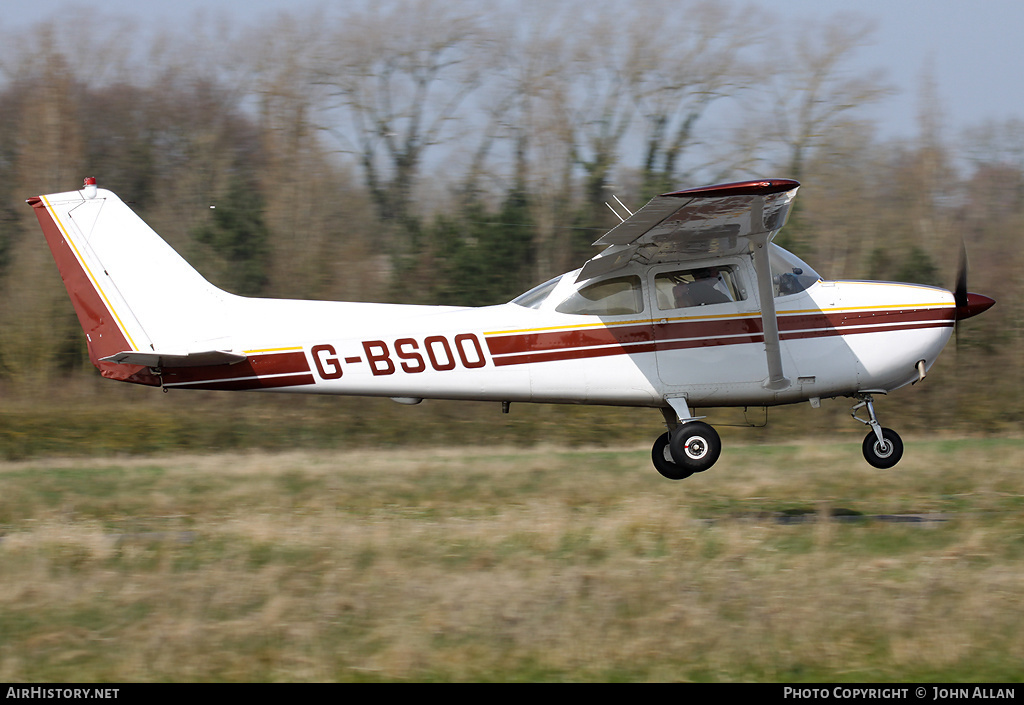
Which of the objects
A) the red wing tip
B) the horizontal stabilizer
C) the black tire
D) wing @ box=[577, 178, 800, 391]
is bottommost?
the black tire

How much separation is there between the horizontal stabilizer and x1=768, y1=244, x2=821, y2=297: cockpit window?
510 centimetres

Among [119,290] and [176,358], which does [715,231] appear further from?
[119,290]

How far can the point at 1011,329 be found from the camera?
62.8 ft

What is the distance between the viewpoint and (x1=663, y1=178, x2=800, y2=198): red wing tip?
7164 millimetres

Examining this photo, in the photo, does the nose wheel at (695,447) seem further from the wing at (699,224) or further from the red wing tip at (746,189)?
the red wing tip at (746,189)

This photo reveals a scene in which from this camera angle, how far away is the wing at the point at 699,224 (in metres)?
7.30

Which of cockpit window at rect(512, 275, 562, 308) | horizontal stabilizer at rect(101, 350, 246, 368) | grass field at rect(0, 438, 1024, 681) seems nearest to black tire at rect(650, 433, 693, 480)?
grass field at rect(0, 438, 1024, 681)

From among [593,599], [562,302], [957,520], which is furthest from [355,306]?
[957,520]

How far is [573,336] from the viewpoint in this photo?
8867mm

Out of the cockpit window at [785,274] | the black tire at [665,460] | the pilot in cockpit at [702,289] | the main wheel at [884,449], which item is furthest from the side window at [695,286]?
the main wheel at [884,449]

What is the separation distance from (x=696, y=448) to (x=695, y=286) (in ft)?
5.01

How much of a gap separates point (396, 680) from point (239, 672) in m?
0.88

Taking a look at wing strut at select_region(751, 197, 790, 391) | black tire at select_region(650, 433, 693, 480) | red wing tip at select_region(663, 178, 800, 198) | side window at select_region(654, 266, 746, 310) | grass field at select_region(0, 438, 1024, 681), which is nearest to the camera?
grass field at select_region(0, 438, 1024, 681)

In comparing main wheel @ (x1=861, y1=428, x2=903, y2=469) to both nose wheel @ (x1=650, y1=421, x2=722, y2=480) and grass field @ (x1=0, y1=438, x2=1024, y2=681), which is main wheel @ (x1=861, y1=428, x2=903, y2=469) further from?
nose wheel @ (x1=650, y1=421, x2=722, y2=480)
